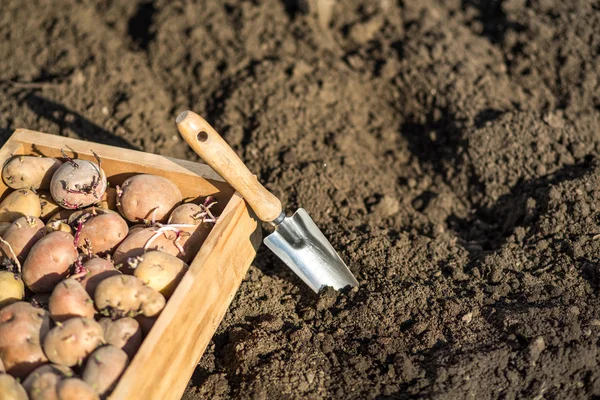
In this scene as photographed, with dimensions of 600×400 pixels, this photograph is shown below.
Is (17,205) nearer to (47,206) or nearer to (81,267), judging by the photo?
(47,206)

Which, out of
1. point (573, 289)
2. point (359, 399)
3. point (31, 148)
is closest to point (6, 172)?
point (31, 148)

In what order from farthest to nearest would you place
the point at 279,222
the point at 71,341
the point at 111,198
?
the point at 111,198 → the point at 279,222 → the point at 71,341

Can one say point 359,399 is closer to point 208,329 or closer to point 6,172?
point 208,329

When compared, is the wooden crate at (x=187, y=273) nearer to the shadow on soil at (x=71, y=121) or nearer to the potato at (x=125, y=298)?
the potato at (x=125, y=298)

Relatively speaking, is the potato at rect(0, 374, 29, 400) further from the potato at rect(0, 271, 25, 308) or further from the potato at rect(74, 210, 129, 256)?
the potato at rect(74, 210, 129, 256)

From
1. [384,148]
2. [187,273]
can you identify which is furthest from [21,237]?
[384,148]

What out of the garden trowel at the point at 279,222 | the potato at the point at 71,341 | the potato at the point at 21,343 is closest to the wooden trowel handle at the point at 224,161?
the garden trowel at the point at 279,222
